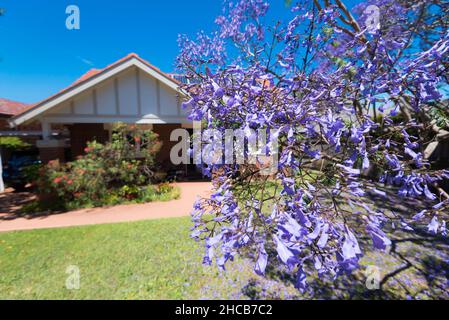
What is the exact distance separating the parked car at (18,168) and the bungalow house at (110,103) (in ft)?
9.90

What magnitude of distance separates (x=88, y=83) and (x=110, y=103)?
965mm

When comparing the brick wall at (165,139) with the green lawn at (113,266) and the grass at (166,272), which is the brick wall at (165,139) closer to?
the green lawn at (113,266)

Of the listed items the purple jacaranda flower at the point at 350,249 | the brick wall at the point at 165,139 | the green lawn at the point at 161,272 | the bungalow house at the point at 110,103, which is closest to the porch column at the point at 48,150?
the bungalow house at the point at 110,103

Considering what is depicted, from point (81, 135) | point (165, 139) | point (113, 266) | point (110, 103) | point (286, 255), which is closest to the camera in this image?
point (286, 255)

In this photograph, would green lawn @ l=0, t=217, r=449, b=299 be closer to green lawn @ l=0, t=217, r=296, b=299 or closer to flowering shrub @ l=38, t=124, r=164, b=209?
green lawn @ l=0, t=217, r=296, b=299

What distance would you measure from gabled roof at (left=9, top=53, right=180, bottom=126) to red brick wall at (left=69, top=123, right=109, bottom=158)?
225 cm

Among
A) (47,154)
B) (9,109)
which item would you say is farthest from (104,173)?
(9,109)

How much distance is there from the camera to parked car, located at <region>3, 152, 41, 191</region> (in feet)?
31.6

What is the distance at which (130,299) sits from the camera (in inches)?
116

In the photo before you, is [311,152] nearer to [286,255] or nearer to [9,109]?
[286,255]

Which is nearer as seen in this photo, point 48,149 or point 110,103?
point 48,149

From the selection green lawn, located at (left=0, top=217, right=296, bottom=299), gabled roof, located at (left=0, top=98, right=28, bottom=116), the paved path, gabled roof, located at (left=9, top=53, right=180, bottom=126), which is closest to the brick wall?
gabled roof, located at (left=9, top=53, right=180, bottom=126)

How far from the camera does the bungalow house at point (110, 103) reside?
24.6 ft

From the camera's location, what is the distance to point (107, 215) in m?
6.36
